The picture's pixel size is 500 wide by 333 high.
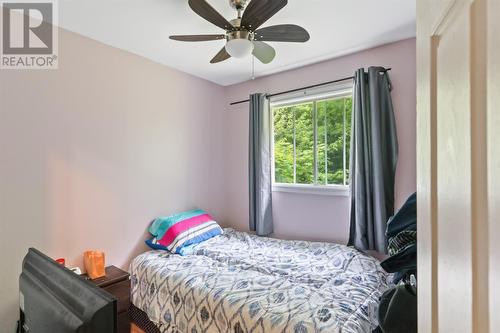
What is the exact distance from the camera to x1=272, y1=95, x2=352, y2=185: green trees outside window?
2.59 metres

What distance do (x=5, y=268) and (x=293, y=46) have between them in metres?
2.85

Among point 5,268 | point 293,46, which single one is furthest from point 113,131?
point 293,46

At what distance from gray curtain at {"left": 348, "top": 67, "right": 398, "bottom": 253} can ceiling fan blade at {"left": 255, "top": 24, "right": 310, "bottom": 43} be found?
883 mm

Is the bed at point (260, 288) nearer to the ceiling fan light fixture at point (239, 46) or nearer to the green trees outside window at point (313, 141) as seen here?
the green trees outside window at point (313, 141)

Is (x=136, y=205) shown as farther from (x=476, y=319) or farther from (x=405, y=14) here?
(x=405, y=14)

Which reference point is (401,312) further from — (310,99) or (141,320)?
(310,99)

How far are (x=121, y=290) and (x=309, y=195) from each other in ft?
6.43

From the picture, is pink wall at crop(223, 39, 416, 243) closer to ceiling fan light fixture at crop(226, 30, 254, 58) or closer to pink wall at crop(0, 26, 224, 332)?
pink wall at crop(0, 26, 224, 332)

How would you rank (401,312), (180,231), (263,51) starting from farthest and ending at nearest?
(180,231) → (263,51) → (401,312)

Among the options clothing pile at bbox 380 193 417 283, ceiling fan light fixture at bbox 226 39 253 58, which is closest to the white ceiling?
ceiling fan light fixture at bbox 226 39 253 58

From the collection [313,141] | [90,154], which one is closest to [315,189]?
[313,141]

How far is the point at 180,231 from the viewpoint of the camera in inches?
96.3

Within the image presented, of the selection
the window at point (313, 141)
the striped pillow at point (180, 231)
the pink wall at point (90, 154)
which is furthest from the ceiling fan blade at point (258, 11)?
the striped pillow at point (180, 231)

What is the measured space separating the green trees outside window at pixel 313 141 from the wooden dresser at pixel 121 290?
1.88 meters
